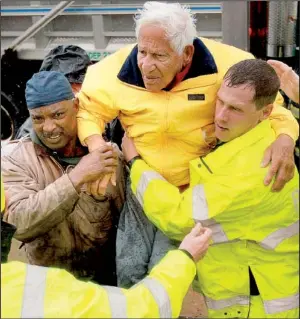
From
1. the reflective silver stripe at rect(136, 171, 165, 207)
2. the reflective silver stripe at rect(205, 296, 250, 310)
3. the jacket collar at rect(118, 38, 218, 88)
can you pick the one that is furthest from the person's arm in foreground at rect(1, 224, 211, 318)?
the jacket collar at rect(118, 38, 218, 88)

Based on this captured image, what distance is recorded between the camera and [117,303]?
70.6 inches

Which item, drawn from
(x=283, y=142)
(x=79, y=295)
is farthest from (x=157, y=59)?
(x=79, y=295)

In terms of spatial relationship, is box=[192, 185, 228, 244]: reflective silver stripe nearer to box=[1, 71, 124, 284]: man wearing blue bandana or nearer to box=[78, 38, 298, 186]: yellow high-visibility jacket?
box=[78, 38, 298, 186]: yellow high-visibility jacket

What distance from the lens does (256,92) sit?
230 centimetres

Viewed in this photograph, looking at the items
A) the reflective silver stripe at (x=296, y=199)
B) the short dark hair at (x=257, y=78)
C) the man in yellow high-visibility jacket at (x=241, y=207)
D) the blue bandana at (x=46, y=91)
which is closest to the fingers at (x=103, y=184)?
the man in yellow high-visibility jacket at (x=241, y=207)

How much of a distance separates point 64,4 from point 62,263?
2.82m

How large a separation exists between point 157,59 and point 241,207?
2.15ft

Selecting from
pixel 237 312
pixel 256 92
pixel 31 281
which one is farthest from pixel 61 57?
pixel 31 281

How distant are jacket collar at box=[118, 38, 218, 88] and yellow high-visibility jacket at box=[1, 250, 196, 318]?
88 centimetres

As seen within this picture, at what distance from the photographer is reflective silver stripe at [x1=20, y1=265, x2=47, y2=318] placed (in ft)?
5.50

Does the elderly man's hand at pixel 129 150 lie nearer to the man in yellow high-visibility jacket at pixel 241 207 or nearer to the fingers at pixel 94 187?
the man in yellow high-visibility jacket at pixel 241 207

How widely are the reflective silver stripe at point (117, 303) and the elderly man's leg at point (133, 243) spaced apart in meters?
0.82

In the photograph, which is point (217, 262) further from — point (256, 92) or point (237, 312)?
point (256, 92)

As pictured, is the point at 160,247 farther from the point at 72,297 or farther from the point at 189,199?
the point at 72,297
